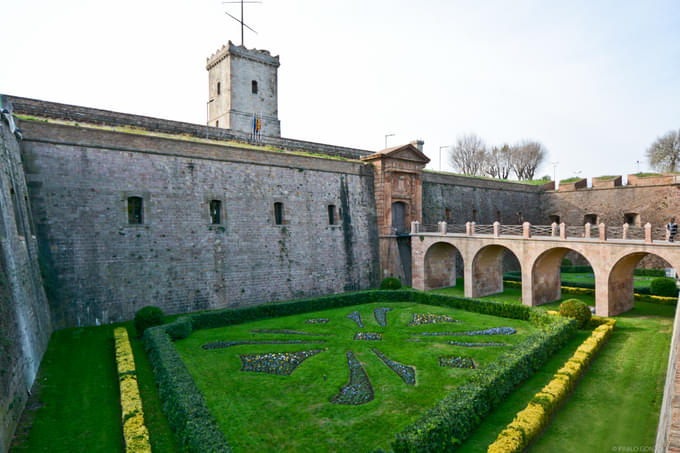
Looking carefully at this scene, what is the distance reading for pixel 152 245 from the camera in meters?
17.8

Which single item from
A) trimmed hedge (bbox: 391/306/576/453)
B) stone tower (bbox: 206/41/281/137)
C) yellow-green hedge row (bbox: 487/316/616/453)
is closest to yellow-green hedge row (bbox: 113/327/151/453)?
trimmed hedge (bbox: 391/306/576/453)

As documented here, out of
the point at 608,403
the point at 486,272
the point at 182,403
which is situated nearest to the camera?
the point at 182,403

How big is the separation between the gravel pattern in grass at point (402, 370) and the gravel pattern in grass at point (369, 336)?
1.86m

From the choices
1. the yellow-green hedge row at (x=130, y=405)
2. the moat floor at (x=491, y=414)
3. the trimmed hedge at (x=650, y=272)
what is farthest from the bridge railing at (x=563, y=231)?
the yellow-green hedge row at (x=130, y=405)

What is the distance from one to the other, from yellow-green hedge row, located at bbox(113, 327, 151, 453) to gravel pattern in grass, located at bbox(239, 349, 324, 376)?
3.14 meters

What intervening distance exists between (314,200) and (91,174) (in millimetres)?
11418

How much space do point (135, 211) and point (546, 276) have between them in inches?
827

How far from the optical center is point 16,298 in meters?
9.90

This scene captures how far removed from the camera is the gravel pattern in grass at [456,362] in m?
12.2

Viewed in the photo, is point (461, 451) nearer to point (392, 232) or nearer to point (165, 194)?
point (165, 194)

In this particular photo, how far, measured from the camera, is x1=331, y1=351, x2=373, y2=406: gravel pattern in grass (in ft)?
32.7

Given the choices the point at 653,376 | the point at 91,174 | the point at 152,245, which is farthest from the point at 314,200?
the point at 653,376

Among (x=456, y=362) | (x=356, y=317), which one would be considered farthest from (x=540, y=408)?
(x=356, y=317)

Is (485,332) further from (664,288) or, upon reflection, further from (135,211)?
(135,211)
